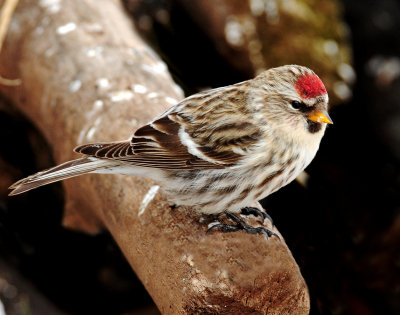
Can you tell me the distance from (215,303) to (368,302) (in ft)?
7.40

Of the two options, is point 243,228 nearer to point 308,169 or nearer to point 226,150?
point 226,150

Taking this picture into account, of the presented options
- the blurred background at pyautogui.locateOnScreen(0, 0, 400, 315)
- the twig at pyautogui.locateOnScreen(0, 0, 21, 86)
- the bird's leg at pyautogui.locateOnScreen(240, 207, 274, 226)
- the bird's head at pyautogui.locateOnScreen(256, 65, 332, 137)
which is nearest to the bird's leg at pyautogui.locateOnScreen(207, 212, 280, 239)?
the bird's leg at pyautogui.locateOnScreen(240, 207, 274, 226)

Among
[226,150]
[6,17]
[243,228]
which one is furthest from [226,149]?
[6,17]

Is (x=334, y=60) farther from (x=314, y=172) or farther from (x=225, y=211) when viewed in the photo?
(x=225, y=211)

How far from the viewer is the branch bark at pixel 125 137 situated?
195cm

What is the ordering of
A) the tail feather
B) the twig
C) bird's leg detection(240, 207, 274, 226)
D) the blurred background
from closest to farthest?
the tail feather < bird's leg detection(240, 207, 274, 226) < the twig < the blurred background

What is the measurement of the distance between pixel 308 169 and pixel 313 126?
5.52 ft

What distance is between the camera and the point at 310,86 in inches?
80.1

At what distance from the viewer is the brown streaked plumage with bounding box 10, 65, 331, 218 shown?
2078mm

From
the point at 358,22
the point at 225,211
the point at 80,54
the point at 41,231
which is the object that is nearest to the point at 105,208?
the point at 225,211

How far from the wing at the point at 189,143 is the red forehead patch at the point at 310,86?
23cm

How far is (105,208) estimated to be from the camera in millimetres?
2408

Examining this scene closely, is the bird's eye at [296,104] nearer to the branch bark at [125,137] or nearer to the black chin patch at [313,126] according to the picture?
the black chin patch at [313,126]

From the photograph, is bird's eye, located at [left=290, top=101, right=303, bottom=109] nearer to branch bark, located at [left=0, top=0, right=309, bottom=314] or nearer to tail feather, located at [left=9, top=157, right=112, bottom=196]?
branch bark, located at [left=0, top=0, right=309, bottom=314]
